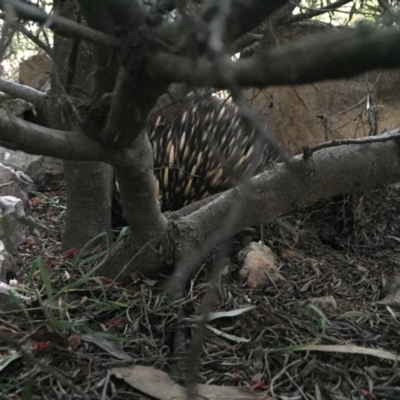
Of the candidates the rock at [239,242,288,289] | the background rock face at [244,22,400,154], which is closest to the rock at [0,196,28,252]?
the rock at [239,242,288,289]

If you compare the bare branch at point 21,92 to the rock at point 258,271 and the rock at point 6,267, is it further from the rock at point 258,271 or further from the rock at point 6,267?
the rock at point 258,271

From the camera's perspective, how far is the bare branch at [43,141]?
1131mm

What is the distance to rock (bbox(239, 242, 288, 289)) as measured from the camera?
5.97 feet

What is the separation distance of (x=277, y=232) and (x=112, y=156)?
3.36 feet

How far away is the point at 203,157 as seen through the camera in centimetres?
257

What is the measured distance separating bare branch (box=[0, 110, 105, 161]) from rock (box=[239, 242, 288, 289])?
702 mm

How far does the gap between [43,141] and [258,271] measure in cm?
87

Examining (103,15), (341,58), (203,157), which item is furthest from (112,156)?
(203,157)

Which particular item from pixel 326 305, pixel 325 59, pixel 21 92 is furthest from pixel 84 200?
pixel 325 59

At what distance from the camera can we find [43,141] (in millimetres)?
1187

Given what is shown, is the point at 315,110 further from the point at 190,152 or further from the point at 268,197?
the point at 268,197

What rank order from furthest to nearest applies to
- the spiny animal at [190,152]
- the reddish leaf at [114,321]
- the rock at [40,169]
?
the rock at [40,169], the spiny animal at [190,152], the reddish leaf at [114,321]

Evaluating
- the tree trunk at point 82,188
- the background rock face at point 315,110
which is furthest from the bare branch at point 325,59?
the background rock face at point 315,110

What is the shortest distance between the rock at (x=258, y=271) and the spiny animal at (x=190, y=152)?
1.97 ft
